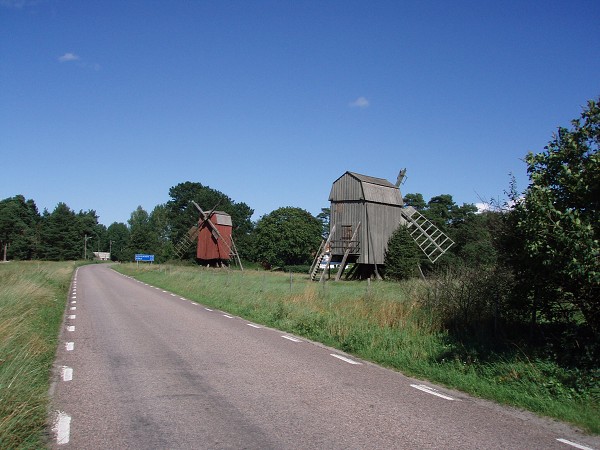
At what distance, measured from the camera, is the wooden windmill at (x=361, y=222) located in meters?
39.4

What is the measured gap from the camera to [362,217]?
39.4m

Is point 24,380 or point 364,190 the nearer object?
point 24,380

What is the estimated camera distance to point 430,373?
315 inches

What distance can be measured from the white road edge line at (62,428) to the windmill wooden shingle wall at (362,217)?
34.4 m

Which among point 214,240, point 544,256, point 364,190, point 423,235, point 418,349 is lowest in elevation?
point 418,349

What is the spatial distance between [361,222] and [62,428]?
35.2 meters

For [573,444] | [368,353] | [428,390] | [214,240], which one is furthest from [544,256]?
[214,240]

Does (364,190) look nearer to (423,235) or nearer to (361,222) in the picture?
(361,222)

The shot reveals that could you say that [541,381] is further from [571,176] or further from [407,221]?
[407,221]

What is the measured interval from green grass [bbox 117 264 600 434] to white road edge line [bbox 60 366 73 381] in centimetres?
514

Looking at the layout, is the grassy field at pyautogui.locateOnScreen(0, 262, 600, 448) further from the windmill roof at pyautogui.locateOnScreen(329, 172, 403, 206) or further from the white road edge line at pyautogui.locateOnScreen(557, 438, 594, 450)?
the windmill roof at pyautogui.locateOnScreen(329, 172, 403, 206)

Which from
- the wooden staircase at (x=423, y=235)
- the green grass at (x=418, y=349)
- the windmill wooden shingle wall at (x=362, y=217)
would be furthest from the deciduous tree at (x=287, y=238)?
the green grass at (x=418, y=349)

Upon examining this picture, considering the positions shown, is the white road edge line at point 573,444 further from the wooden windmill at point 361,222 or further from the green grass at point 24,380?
the wooden windmill at point 361,222

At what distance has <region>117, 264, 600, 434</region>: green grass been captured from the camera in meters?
6.45
